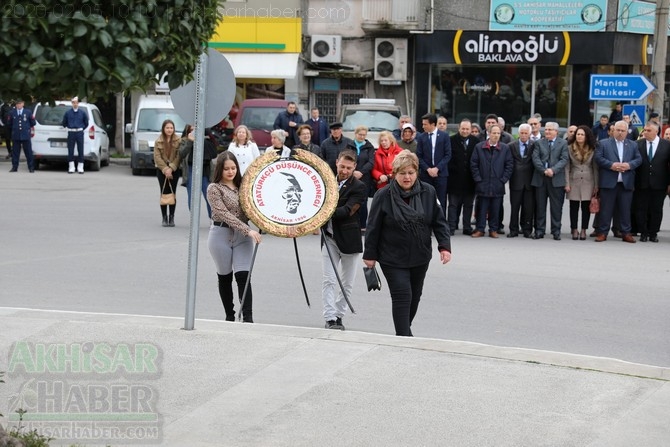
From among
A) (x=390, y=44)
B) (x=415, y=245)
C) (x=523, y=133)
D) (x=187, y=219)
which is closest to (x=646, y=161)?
(x=523, y=133)

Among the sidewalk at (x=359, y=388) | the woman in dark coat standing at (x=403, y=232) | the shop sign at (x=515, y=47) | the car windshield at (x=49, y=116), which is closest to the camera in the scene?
the sidewalk at (x=359, y=388)

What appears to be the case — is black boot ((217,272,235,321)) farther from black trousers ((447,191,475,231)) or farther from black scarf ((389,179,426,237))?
black trousers ((447,191,475,231))

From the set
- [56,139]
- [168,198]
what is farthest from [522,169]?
[56,139]

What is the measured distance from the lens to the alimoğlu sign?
10.4 meters

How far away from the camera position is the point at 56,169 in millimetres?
29625

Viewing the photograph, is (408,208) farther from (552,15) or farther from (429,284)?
(552,15)

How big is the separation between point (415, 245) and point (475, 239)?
27.2ft

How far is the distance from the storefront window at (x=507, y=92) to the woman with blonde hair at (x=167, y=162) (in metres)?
20.0

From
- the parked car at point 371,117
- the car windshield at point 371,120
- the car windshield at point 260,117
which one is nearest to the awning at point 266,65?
the car windshield at point 260,117

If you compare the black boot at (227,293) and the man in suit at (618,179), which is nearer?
the black boot at (227,293)

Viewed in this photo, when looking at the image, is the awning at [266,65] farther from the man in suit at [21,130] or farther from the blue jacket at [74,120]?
the man in suit at [21,130]

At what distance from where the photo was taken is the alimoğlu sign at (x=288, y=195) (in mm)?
10391

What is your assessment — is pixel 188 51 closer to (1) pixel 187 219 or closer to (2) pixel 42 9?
(2) pixel 42 9

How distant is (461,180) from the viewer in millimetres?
18000
